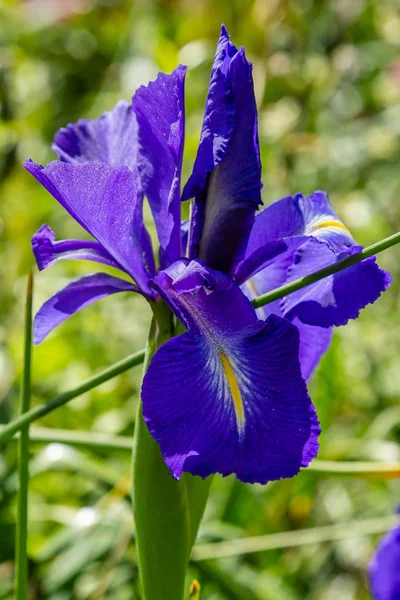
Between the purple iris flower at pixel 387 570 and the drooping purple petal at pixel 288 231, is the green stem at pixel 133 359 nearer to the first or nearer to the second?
the drooping purple petal at pixel 288 231

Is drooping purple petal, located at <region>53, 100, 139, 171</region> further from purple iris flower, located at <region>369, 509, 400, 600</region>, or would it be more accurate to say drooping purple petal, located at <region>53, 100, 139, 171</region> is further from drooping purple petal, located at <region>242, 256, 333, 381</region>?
purple iris flower, located at <region>369, 509, 400, 600</region>

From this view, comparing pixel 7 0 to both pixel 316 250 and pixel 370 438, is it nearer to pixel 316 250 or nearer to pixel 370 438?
pixel 370 438

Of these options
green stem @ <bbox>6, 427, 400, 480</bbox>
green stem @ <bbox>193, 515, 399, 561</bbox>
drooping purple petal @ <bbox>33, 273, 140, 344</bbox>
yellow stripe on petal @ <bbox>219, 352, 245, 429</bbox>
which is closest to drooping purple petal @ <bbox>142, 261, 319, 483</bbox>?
yellow stripe on petal @ <bbox>219, 352, 245, 429</bbox>

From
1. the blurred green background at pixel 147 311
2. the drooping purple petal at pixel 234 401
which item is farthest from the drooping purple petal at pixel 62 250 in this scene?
the blurred green background at pixel 147 311

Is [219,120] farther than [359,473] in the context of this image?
No

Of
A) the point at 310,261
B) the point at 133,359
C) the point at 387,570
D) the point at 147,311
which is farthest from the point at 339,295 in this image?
the point at 147,311

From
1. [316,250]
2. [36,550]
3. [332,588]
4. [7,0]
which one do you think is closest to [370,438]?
[332,588]
